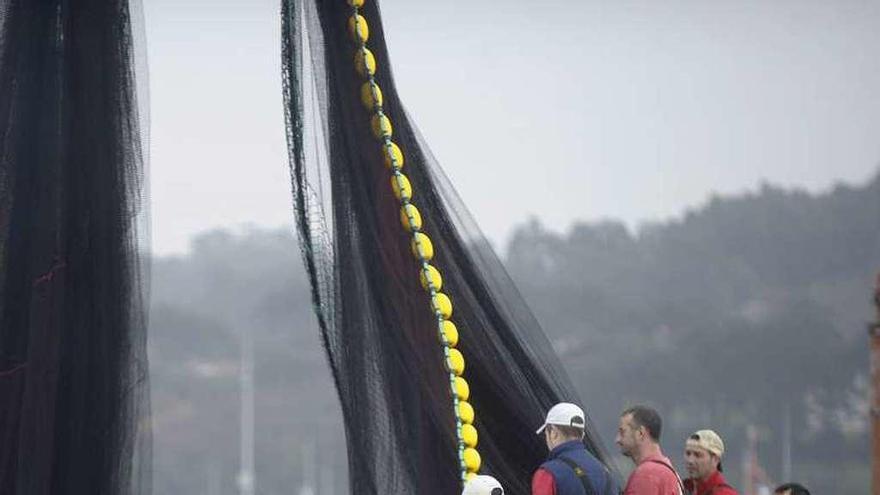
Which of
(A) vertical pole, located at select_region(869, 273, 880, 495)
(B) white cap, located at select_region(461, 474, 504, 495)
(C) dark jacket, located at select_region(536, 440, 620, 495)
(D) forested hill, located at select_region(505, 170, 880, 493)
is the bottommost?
(B) white cap, located at select_region(461, 474, 504, 495)

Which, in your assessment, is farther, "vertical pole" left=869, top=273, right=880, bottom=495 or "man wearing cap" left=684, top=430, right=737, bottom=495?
"vertical pole" left=869, top=273, right=880, bottom=495

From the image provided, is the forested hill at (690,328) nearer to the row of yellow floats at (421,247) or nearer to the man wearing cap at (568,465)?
the row of yellow floats at (421,247)

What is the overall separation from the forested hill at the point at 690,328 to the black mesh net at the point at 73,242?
65.4 feet

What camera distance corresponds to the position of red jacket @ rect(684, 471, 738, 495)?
8.83m

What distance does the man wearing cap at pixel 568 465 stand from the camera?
810 cm

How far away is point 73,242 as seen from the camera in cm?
891

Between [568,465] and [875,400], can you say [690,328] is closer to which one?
[875,400]

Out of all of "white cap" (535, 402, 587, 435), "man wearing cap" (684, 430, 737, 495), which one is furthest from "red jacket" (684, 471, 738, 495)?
"white cap" (535, 402, 587, 435)

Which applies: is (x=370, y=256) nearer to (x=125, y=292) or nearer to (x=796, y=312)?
(x=125, y=292)

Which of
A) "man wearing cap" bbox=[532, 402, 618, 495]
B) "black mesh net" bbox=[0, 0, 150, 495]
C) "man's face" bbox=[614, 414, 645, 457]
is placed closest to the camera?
"man wearing cap" bbox=[532, 402, 618, 495]

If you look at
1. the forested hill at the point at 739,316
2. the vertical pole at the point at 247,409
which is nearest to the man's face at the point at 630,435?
the forested hill at the point at 739,316

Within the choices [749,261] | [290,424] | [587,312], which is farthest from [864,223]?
[290,424]

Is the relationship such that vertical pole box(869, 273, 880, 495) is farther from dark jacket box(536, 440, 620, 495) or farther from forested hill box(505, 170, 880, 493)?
forested hill box(505, 170, 880, 493)

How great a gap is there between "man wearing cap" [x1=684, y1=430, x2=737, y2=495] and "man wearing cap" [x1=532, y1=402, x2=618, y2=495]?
0.62 m
